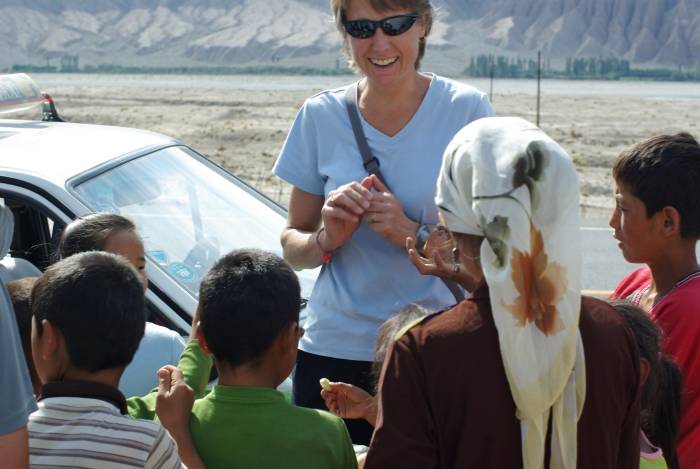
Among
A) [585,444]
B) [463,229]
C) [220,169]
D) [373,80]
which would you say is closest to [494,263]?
[463,229]

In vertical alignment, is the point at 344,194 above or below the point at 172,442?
above

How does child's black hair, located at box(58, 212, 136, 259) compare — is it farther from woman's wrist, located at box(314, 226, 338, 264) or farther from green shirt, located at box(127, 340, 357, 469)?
green shirt, located at box(127, 340, 357, 469)

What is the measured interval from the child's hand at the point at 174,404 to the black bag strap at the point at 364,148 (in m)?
0.85

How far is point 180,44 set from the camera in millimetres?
98000

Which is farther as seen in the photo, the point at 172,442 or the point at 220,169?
the point at 220,169

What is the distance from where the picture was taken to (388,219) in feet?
9.46

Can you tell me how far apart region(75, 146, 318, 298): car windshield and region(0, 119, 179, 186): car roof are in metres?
0.06

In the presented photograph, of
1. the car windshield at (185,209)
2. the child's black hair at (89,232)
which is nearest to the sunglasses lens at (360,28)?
the child's black hair at (89,232)

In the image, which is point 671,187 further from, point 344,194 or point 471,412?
point 471,412

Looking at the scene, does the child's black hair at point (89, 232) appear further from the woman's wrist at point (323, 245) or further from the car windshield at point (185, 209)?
the woman's wrist at point (323, 245)

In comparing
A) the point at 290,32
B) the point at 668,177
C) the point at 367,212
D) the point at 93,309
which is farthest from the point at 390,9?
the point at 290,32

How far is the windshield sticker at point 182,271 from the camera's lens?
12.2ft

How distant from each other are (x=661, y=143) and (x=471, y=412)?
1234 mm

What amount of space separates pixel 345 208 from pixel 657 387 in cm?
91
